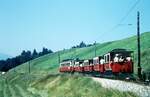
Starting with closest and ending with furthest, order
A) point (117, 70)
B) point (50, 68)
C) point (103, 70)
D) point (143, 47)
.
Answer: point (117, 70), point (103, 70), point (143, 47), point (50, 68)

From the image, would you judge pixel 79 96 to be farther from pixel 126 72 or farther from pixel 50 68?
pixel 50 68

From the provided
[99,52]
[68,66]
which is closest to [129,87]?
[68,66]

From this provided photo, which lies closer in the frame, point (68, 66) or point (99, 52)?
point (68, 66)

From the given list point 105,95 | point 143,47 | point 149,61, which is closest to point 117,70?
point 105,95

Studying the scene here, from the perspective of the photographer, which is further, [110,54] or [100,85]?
[110,54]

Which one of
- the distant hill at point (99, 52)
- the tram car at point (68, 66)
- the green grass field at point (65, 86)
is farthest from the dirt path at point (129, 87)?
the tram car at point (68, 66)

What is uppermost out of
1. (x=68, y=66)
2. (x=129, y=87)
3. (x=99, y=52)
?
(x=99, y=52)

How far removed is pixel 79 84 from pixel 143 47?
30.5 meters

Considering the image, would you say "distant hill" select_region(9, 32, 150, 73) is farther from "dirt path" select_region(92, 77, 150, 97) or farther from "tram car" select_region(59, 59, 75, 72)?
"dirt path" select_region(92, 77, 150, 97)

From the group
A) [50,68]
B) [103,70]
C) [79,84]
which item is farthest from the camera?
[50,68]

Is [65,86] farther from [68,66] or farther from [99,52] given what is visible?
[99,52]

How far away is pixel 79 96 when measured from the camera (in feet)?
141

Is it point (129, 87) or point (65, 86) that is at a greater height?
point (129, 87)

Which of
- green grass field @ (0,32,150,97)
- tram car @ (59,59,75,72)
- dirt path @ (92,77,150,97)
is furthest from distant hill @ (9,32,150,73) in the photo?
dirt path @ (92,77,150,97)
